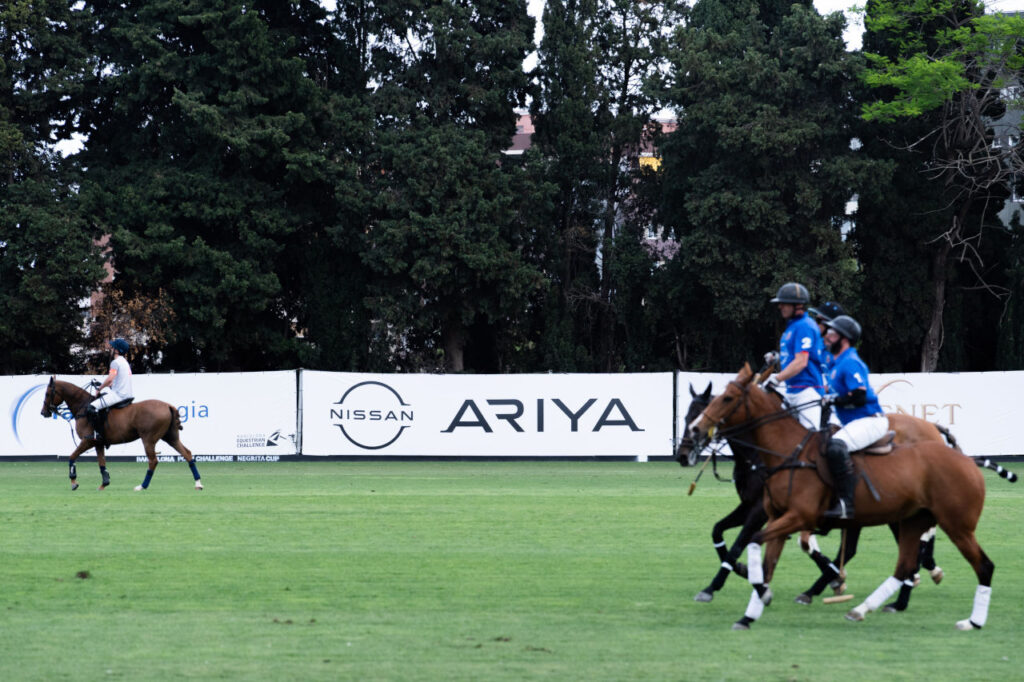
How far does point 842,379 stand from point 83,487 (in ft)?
55.6

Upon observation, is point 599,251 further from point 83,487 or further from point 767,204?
point 83,487

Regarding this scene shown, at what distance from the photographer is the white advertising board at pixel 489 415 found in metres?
32.4

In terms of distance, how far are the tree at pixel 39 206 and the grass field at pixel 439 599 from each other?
2626cm

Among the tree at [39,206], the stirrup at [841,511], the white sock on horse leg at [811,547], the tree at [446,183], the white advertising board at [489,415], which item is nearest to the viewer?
the stirrup at [841,511]

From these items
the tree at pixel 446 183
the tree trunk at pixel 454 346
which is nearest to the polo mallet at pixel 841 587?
the tree at pixel 446 183

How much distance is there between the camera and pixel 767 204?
45.3 meters

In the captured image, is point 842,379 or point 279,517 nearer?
point 842,379

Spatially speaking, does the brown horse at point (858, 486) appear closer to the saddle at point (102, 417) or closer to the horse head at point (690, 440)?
the horse head at point (690, 440)

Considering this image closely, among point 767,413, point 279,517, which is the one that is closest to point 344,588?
point 767,413

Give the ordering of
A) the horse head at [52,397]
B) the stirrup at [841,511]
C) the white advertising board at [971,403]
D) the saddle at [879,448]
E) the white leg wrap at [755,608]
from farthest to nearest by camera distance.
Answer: the white advertising board at [971,403], the horse head at [52,397], the saddle at [879,448], the stirrup at [841,511], the white leg wrap at [755,608]

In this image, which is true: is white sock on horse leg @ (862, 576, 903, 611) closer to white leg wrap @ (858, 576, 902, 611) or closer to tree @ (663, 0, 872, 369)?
Result: white leg wrap @ (858, 576, 902, 611)

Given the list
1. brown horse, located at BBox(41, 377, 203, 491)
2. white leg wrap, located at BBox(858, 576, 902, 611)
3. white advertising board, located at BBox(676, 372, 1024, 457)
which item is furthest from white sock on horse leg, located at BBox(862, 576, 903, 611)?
white advertising board, located at BBox(676, 372, 1024, 457)

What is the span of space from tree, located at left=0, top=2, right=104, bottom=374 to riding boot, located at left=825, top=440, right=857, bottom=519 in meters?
38.2

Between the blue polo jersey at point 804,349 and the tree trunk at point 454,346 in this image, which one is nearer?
the blue polo jersey at point 804,349
